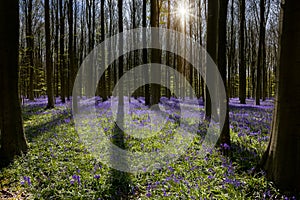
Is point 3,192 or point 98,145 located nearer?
point 3,192

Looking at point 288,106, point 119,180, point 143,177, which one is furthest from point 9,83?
point 288,106

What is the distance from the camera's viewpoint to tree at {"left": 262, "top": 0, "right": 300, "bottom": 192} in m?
4.08

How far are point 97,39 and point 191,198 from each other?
38.1m

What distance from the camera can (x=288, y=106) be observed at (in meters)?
Result: 4.16

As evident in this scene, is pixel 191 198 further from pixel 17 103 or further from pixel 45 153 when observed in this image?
pixel 17 103

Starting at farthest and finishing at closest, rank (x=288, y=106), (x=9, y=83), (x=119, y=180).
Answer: (x=9, y=83) → (x=119, y=180) → (x=288, y=106)

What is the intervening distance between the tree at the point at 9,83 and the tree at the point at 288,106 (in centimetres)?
667

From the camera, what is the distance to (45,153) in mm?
6957

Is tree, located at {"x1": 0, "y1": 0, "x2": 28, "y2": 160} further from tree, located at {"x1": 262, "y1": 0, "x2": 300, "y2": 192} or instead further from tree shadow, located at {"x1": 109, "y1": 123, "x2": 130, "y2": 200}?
tree, located at {"x1": 262, "y1": 0, "x2": 300, "y2": 192}

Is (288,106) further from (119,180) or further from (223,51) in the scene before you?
(119,180)

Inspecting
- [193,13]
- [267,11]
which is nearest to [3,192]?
[267,11]

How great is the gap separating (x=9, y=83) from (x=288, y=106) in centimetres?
700

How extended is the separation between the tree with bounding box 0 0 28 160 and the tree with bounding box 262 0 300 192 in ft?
21.9

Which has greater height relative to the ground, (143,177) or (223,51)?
(223,51)
